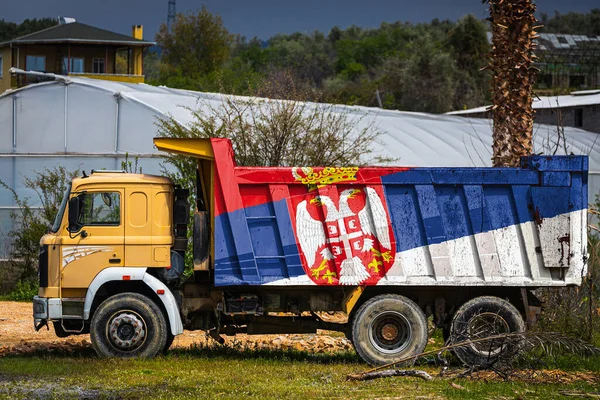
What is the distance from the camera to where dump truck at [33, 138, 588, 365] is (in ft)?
43.1

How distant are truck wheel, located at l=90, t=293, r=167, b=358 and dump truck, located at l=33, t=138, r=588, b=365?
0.01 m

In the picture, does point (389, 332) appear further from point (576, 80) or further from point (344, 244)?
point (576, 80)

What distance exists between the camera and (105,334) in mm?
13305

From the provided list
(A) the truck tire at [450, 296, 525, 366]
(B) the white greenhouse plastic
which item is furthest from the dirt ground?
(B) the white greenhouse plastic

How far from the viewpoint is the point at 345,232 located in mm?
13195

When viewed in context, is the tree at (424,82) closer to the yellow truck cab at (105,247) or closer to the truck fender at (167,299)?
the yellow truck cab at (105,247)

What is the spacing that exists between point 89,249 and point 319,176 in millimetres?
3329

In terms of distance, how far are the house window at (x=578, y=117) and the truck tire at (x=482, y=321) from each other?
28.5 metres

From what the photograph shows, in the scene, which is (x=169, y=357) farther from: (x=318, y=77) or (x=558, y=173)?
(x=318, y=77)

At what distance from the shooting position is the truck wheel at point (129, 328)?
13305mm

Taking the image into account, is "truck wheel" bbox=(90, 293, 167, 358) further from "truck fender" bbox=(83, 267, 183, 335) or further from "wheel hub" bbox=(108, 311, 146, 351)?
"truck fender" bbox=(83, 267, 183, 335)

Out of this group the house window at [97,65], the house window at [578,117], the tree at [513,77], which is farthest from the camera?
the house window at [97,65]

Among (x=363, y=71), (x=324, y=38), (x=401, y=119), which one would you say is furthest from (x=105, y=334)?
(x=324, y=38)

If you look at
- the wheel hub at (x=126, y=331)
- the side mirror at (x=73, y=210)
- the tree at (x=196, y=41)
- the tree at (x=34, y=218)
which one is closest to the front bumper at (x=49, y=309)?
the wheel hub at (x=126, y=331)
